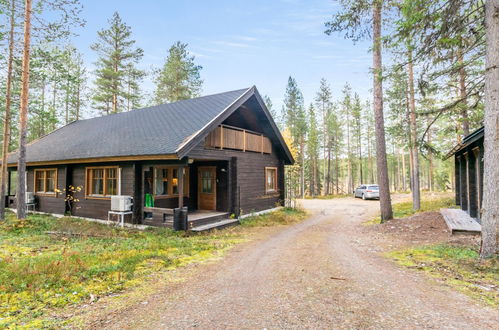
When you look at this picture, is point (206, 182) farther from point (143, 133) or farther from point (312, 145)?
point (312, 145)

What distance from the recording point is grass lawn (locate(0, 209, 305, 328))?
12.7ft

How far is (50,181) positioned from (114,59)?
15152 mm

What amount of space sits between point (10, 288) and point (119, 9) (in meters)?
27.1

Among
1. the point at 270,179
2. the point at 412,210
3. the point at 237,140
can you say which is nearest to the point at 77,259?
the point at 237,140

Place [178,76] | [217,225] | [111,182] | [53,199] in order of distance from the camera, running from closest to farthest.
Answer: [217,225] < [111,182] < [53,199] < [178,76]

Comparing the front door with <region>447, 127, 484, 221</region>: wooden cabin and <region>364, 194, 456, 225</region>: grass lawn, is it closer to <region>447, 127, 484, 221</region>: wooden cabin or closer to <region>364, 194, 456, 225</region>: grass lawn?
<region>364, 194, 456, 225</region>: grass lawn

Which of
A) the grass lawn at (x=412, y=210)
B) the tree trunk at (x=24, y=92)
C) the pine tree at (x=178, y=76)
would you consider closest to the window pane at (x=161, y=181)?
the tree trunk at (x=24, y=92)

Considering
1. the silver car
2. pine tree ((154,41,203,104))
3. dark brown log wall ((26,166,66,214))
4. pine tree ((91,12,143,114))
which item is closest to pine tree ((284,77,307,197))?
the silver car

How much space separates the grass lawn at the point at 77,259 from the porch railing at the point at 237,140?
3.99 metres

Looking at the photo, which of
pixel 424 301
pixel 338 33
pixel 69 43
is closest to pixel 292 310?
pixel 424 301

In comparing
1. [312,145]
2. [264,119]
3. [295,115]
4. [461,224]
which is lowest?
[461,224]

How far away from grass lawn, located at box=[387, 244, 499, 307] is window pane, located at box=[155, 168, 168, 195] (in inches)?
371

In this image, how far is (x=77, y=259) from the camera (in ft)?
18.5

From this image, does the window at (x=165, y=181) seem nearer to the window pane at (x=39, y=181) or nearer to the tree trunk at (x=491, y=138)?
the window pane at (x=39, y=181)
